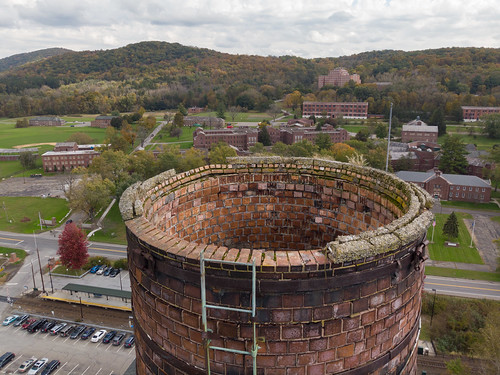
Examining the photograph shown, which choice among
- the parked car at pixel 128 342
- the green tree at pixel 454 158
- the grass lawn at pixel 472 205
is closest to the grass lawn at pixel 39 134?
the green tree at pixel 454 158

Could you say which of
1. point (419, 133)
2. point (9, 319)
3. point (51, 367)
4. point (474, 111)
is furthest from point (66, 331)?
point (474, 111)

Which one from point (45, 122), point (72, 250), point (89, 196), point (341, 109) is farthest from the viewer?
point (45, 122)

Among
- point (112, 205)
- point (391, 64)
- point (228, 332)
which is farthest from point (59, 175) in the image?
point (391, 64)

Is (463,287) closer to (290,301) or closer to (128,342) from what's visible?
(128,342)

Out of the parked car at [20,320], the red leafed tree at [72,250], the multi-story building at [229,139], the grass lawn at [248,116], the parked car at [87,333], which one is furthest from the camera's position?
the grass lawn at [248,116]

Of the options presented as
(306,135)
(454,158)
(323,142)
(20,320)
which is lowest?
(20,320)

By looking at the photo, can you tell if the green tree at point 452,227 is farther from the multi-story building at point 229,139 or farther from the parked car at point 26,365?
the multi-story building at point 229,139

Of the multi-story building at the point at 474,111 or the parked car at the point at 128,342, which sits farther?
the multi-story building at the point at 474,111
